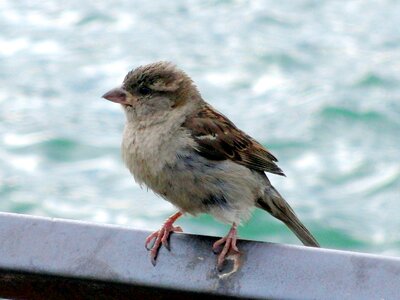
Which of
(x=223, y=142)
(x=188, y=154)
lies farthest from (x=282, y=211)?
(x=188, y=154)

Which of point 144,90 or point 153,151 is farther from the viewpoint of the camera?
point 144,90

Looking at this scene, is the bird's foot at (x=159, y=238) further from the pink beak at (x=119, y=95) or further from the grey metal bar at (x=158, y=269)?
the pink beak at (x=119, y=95)

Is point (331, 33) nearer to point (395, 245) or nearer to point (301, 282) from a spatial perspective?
point (395, 245)

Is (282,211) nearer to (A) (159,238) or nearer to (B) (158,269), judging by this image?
(A) (159,238)

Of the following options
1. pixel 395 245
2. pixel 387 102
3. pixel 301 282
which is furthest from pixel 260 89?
pixel 301 282

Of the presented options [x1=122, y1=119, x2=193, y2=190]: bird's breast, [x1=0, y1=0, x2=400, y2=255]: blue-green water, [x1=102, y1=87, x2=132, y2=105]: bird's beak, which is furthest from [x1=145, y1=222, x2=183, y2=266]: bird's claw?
[x1=0, y1=0, x2=400, y2=255]: blue-green water
